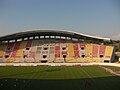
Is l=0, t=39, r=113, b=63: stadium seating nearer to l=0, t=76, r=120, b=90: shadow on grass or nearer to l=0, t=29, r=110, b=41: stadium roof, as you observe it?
l=0, t=29, r=110, b=41: stadium roof

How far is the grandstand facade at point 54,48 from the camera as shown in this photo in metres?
57.1

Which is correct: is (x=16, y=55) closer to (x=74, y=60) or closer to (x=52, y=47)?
(x=52, y=47)

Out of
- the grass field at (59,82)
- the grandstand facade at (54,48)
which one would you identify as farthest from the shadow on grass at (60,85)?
the grandstand facade at (54,48)

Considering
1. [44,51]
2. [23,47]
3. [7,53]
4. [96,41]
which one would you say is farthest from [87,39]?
[7,53]

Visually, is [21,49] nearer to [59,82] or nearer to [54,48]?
[54,48]

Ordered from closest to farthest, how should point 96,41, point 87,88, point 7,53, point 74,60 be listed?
point 87,88 < point 74,60 < point 7,53 < point 96,41

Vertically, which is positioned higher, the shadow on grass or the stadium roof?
the stadium roof

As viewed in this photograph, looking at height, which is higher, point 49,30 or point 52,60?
point 49,30

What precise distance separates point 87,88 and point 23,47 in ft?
148

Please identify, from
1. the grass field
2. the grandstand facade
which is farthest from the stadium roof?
the grass field

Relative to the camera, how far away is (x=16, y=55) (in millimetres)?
58719

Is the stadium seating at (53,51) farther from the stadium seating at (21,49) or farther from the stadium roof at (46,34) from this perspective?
the stadium roof at (46,34)

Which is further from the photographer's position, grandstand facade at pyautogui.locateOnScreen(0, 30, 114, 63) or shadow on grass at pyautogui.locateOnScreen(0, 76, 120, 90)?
grandstand facade at pyautogui.locateOnScreen(0, 30, 114, 63)

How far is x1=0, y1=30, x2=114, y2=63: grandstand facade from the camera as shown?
57125 mm
